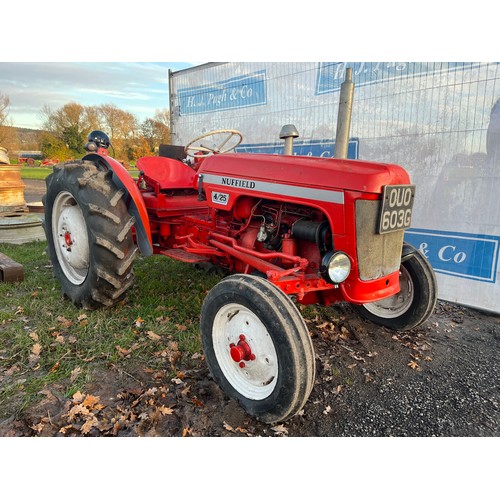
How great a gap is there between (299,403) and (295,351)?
0.90 ft

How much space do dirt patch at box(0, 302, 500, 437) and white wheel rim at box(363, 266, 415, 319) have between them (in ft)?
0.85

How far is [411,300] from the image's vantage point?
3078mm

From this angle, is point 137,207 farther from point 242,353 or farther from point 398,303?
point 398,303

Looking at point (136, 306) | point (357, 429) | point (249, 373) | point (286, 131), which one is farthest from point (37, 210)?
point (357, 429)

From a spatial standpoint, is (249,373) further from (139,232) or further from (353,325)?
(139,232)

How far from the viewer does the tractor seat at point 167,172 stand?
3752 mm

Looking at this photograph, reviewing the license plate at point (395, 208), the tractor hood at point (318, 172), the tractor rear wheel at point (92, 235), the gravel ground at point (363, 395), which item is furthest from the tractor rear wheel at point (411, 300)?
the tractor rear wheel at point (92, 235)

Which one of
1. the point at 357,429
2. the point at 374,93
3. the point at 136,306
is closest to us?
the point at 357,429

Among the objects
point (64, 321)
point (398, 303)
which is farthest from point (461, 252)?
point (64, 321)

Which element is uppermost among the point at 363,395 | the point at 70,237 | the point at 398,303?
the point at 70,237

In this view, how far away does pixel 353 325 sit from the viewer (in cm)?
335

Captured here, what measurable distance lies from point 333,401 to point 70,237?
2.72m

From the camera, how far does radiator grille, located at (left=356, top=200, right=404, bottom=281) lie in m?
2.29

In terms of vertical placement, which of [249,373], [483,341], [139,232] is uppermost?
[139,232]
